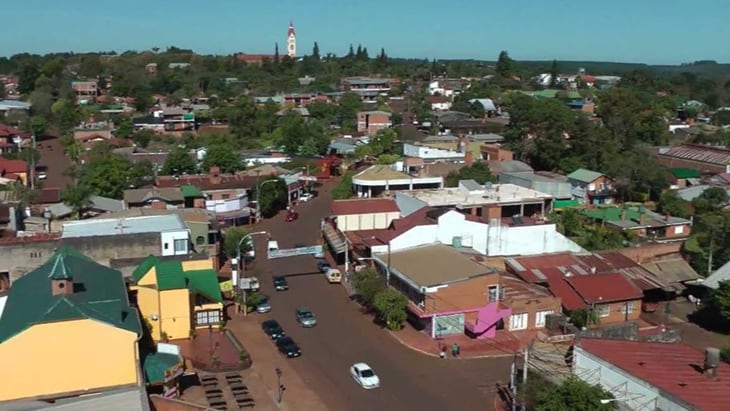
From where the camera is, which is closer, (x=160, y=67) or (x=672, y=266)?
(x=672, y=266)

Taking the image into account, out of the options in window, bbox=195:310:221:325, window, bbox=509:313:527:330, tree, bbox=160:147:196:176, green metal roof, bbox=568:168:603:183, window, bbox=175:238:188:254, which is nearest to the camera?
window, bbox=195:310:221:325

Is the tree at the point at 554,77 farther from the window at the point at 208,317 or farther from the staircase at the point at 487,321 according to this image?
the window at the point at 208,317

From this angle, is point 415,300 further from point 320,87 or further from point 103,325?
point 320,87

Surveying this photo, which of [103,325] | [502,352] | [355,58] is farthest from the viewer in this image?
[355,58]

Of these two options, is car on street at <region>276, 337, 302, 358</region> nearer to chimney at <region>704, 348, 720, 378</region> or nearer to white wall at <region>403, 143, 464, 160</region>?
chimney at <region>704, 348, 720, 378</region>

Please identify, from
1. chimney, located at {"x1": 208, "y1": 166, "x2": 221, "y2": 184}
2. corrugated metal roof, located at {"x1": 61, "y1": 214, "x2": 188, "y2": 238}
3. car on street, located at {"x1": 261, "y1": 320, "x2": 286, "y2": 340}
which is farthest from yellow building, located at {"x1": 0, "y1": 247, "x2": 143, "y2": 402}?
chimney, located at {"x1": 208, "y1": 166, "x2": 221, "y2": 184}

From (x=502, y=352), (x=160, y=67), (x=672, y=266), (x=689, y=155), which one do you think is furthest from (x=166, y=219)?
(x=160, y=67)
